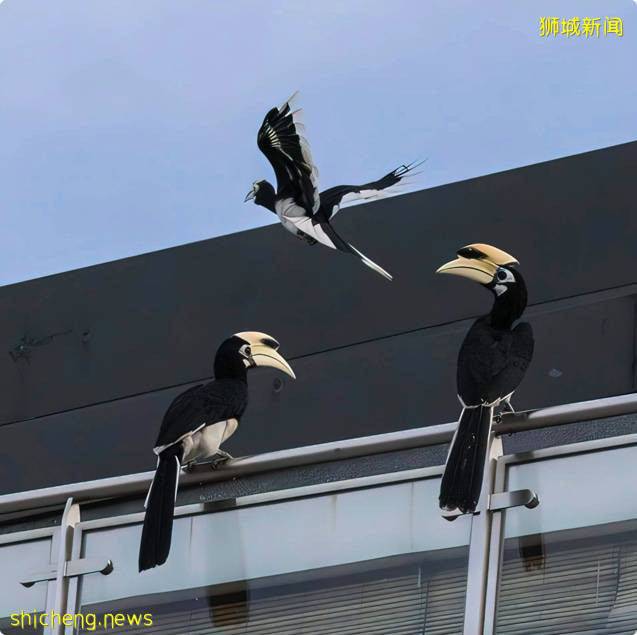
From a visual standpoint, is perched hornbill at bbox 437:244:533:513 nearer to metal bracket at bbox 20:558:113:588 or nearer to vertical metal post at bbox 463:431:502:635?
vertical metal post at bbox 463:431:502:635

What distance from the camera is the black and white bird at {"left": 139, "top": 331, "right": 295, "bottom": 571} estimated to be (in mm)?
4559

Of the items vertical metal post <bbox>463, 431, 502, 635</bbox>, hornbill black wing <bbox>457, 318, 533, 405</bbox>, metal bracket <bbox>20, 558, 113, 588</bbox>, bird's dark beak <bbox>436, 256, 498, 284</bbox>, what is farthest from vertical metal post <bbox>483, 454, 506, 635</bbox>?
bird's dark beak <bbox>436, 256, 498, 284</bbox>

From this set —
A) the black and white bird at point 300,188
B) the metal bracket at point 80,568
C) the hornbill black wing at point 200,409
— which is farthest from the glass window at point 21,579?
the black and white bird at point 300,188

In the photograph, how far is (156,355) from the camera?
742 cm

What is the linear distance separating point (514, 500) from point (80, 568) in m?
1.20

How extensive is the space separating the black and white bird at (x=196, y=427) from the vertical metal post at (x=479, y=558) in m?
0.82

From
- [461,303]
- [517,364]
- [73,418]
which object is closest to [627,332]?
[461,303]

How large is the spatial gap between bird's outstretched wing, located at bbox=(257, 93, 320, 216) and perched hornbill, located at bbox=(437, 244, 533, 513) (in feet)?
3.19

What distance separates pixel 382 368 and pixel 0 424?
1.72 m

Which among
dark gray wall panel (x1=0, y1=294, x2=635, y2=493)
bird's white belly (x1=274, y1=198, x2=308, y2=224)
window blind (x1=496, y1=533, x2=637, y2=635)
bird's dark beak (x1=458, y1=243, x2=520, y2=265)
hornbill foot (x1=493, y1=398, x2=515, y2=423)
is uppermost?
bird's white belly (x1=274, y1=198, x2=308, y2=224)

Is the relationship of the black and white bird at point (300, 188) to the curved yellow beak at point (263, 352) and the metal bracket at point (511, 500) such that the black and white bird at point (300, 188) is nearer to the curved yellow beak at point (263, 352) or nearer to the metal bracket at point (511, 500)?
the curved yellow beak at point (263, 352)

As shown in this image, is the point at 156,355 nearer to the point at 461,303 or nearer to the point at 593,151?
the point at 461,303

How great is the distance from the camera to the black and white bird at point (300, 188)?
6254mm

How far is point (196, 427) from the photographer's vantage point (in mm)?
5258
